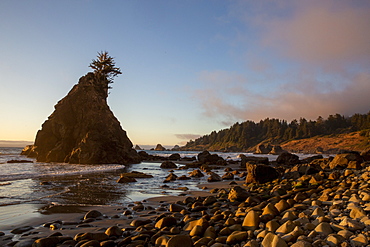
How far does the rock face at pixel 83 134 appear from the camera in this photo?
29.2m

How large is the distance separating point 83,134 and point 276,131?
445 feet

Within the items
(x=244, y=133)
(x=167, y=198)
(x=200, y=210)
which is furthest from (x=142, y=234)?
(x=244, y=133)

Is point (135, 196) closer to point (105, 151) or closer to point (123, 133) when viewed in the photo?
point (105, 151)

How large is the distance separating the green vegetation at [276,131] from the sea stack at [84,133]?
92.5m

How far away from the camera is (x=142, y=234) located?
488 cm

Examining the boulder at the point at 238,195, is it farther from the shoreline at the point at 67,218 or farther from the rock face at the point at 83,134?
the rock face at the point at 83,134

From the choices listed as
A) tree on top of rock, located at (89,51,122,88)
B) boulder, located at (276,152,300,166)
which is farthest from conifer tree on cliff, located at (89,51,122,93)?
boulder, located at (276,152,300,166)

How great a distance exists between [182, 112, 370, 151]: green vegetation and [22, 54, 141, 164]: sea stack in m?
92.5

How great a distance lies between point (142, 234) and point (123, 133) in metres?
32.4

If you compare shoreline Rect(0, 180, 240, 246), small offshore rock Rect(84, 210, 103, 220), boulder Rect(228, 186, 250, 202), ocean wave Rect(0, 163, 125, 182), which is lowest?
ocean wave Rect(0, 163, 125, 182)

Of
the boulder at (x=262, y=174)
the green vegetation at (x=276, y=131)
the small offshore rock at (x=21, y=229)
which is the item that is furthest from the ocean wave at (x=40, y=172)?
the green vegetation at (x=276, y=131)

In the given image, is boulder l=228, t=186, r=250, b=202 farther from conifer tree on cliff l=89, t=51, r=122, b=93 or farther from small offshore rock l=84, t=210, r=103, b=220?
conifer tree on cliff l=89, t=51, r=122, b=93

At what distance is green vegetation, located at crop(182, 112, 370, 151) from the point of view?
118394mm

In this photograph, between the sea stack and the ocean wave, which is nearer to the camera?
the ocean wave
